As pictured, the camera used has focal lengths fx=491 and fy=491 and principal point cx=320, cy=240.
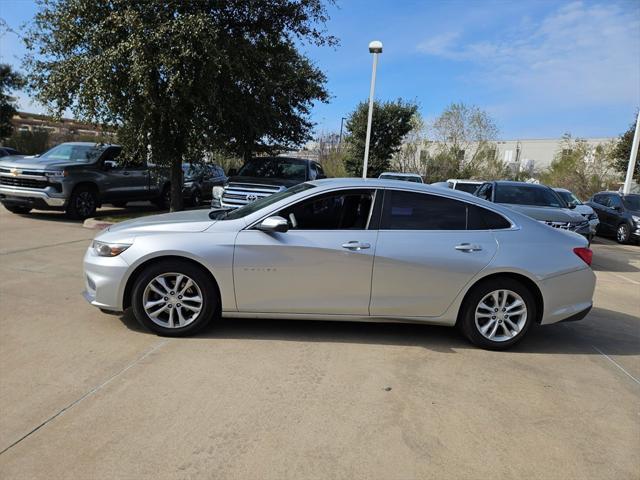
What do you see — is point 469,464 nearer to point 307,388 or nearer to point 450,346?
point 307,388

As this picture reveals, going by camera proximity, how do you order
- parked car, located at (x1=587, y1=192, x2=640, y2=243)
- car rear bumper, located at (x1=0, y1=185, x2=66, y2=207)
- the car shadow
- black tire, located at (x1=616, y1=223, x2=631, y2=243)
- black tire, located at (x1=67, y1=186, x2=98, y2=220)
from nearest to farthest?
the car shadow < car rear bumper, located at (x1=0, y1=185, x2=66, y2=207) < black tire, located at (x1=67, y1=186, x2=98, y2=220) < parked car, located at (x1=587, y1=192, x2=640, y2=243) < black tire, located at (x1=616, y1=223, x2=631, y2=243)

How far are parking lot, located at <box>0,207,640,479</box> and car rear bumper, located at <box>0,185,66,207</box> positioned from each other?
638 centimetres

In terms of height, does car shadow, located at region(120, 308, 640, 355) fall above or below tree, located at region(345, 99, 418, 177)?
below

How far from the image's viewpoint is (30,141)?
30.3 meters

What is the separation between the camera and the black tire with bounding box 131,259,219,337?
4.46 metres

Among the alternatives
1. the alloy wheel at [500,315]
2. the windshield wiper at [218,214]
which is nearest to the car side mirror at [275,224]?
the windshield wiper at [218,214]

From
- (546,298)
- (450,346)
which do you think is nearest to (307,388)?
(450,346)

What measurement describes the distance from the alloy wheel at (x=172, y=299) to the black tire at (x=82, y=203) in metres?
8.33

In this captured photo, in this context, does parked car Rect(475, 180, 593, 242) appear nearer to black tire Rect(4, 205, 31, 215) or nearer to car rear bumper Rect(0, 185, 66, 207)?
car rear bumper Rect(0, 185, 66, 207)

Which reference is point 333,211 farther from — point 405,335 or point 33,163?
point 33,163

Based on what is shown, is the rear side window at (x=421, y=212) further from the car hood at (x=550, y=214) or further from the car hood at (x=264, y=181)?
the car hood at (x=264, y=181)

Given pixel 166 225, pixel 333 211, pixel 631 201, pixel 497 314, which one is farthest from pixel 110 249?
pixel 631 201

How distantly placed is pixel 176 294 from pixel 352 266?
1.63 m

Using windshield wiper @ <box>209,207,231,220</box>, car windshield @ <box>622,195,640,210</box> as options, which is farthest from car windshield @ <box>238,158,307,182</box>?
car windshield @ <box>622,195,640,210</box>
